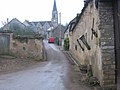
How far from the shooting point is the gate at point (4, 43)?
29.7 meters

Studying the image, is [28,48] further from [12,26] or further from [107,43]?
[12,26]

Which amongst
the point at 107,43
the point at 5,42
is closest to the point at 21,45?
the point at 5,42

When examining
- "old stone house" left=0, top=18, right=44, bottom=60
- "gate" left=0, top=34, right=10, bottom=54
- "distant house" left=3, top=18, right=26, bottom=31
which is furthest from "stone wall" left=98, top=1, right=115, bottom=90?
"distant house" left=3, top=18, right=26, bottom=31

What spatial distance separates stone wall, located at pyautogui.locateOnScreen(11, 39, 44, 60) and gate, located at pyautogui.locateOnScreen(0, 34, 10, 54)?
638mm

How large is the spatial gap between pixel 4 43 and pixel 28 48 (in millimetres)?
2540

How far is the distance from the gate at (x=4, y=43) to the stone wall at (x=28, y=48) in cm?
64

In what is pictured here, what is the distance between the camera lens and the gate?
29723mm

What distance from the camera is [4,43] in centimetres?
2989

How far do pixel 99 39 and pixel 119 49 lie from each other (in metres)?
1.22

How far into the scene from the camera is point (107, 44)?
12.0m

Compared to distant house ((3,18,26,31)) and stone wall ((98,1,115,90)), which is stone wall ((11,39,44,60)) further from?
stone wall ((98,1,115,90))

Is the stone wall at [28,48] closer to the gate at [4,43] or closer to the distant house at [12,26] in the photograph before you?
the gate at [4,43]

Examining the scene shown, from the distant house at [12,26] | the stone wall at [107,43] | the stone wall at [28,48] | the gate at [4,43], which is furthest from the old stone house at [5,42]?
the stone wall at [107,43]

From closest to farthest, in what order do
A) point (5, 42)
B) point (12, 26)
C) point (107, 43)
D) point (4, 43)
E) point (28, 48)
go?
1. point (107, 43)
2. point (4, 43)
3. point (5, 42)
4. point (28, 48)
5. point (12, 26)
